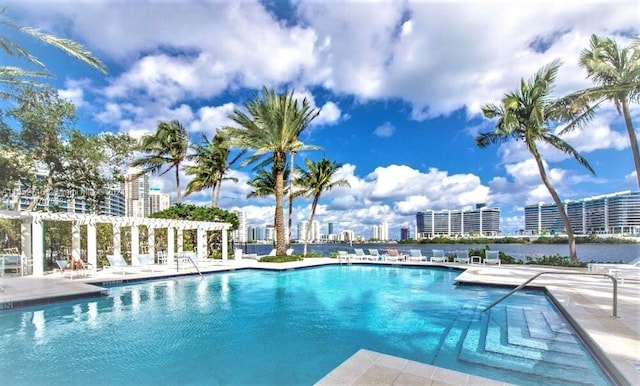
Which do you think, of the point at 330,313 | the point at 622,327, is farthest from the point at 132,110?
the point at 622,327

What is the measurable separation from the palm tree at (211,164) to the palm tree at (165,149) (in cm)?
74

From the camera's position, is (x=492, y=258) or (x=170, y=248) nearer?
(x=492, y=258)

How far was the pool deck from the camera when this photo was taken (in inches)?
135

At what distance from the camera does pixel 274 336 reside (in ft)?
19.3

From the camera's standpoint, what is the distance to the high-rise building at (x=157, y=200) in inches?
1527

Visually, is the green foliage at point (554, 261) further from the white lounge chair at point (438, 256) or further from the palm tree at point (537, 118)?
the white lounge chair at point (438, 256)

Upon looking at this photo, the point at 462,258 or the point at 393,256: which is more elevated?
the point at 462,258

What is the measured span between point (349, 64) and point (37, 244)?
45.8 feet

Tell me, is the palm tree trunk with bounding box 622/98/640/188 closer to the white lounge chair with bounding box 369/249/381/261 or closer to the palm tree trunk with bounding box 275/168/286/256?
the white lounge chair with bounding box 369/249/381/261

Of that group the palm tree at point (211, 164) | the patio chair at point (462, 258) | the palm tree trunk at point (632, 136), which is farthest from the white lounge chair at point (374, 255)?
the palm tree trunk at point (632, 136)

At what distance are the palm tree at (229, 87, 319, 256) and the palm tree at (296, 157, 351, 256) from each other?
3440 millimetres

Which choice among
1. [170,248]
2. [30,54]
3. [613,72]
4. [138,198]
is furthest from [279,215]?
[138,198]

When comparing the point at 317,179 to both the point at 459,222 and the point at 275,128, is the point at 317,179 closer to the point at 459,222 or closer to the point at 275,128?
the point at 275,128

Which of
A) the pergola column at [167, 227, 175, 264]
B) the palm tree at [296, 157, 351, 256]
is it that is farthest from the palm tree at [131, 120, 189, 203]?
the palm tree at [296, 157, 351, 256]
